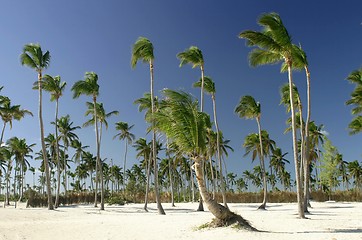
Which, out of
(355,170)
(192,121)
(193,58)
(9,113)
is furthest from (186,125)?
(355,170)

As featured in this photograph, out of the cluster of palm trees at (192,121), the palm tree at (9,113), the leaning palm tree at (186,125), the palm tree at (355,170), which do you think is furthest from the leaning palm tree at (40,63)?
the palm tree at (355,170)

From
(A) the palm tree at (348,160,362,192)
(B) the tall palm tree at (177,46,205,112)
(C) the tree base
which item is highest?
(B) the tall palm tree at (177,46,205,112)

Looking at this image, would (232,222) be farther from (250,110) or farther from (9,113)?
(9,113)

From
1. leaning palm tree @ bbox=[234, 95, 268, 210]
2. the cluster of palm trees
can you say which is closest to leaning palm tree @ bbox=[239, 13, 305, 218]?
the cluster of palm trees

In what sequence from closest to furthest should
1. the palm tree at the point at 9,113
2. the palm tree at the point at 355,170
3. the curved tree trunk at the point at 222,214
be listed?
the curved tree trunk at the point at 222,214
the palm tree at the point at 9,113
the palm tree at the point at 355,170

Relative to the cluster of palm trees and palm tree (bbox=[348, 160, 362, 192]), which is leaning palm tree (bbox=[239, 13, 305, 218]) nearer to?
the cluster of palm trees

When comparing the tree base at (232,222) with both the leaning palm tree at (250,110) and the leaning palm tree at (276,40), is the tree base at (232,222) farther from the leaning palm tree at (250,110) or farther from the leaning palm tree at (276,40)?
the leaning palm tree at (250,110)

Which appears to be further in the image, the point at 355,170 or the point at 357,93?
the point at 355,170

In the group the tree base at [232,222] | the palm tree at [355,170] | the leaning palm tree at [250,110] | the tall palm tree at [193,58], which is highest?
the tall palm tree at [193,58]

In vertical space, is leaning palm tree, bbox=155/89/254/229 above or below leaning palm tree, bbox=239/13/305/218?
below

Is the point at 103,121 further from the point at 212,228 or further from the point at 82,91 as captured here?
the point at 212,228

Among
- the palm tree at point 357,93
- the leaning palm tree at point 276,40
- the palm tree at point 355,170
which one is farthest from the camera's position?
the palm tree at point 355,170

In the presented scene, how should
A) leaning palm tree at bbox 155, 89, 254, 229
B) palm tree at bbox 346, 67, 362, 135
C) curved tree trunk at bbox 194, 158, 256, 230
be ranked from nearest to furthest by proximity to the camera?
Answer: 1. curved tree trunk at bbox 194, 158, 256, 230
2. leaning palm tree at bbox 155, 89, 254, 229
3. palm tree at bbox 346, 67, 362, 135

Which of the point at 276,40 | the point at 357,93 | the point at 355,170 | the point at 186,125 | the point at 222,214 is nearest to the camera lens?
the point at 222,214
